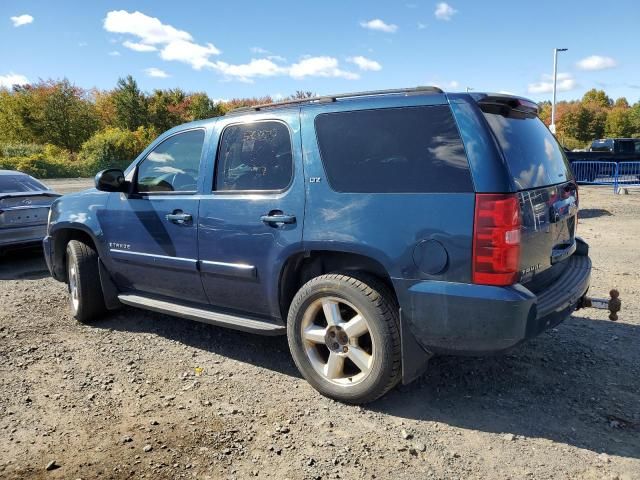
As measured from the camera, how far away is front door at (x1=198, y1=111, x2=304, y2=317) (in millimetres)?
3342

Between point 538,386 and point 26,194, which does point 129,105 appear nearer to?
point 26,194

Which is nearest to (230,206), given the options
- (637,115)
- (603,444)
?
(603,444)

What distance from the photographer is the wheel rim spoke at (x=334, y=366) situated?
3.22 metres

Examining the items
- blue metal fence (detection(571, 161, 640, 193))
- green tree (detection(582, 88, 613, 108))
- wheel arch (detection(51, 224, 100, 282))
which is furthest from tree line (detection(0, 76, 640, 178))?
wheel arch (detection(51, 224, 100, 282))

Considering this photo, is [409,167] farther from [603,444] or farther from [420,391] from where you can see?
[603,444]

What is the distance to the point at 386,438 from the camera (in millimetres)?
2852

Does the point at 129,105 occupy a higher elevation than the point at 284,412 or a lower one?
higher

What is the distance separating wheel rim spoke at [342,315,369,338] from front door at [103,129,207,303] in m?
1.36

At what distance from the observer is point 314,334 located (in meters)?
3.27

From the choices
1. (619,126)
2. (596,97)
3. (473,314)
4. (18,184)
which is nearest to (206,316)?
(473,314)

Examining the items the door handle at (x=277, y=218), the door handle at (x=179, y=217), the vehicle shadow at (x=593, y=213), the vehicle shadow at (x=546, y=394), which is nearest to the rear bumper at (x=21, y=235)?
the door handle at (x=179, y=217)

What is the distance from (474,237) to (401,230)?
0.41 metres

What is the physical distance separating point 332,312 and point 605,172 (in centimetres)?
1996

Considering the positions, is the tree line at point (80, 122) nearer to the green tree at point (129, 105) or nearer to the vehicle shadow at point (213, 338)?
the green tree at point (129, 105)
